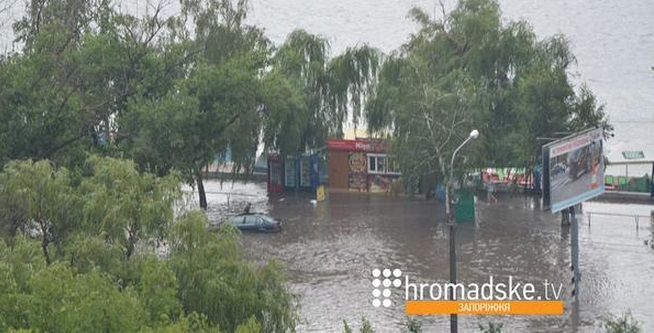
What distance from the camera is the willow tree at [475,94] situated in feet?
132

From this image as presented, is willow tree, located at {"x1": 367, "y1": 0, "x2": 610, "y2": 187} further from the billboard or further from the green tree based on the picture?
the green tree

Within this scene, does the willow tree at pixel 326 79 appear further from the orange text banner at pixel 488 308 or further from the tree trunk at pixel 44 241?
the tree trunk at pixel 44 241

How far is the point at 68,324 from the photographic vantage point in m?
14.3

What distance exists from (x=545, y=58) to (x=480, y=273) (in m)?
16.9

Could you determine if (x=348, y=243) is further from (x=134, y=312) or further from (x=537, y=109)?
(x=134, y=312)

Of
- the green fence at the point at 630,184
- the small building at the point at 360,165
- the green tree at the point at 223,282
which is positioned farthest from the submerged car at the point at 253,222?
the green tree at the point at 223,282

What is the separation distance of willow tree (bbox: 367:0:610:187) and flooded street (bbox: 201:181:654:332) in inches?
101

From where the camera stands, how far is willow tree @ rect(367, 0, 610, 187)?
40.2m

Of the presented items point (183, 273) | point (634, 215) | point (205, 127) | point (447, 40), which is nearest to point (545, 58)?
point (447, 40)

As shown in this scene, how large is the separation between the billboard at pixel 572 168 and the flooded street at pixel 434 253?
2.22m

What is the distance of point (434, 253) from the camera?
34.8m

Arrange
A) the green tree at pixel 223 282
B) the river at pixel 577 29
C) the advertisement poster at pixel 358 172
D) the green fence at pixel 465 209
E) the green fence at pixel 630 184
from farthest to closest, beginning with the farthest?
the river at pixel 577 29
the advertisement poster at pixel 358 172
the green fence at pixel 630 184
the green fence at pixel 465 209
the green tree at pixel 223 282

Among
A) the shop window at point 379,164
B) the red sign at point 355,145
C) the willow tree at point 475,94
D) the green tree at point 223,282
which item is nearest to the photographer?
the green tree at point 223,282

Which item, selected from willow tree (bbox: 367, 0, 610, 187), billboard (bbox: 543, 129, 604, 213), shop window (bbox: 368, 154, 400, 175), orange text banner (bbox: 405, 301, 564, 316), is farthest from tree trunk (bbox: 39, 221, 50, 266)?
shop window (bbox: 368, 154, 400, 175)
